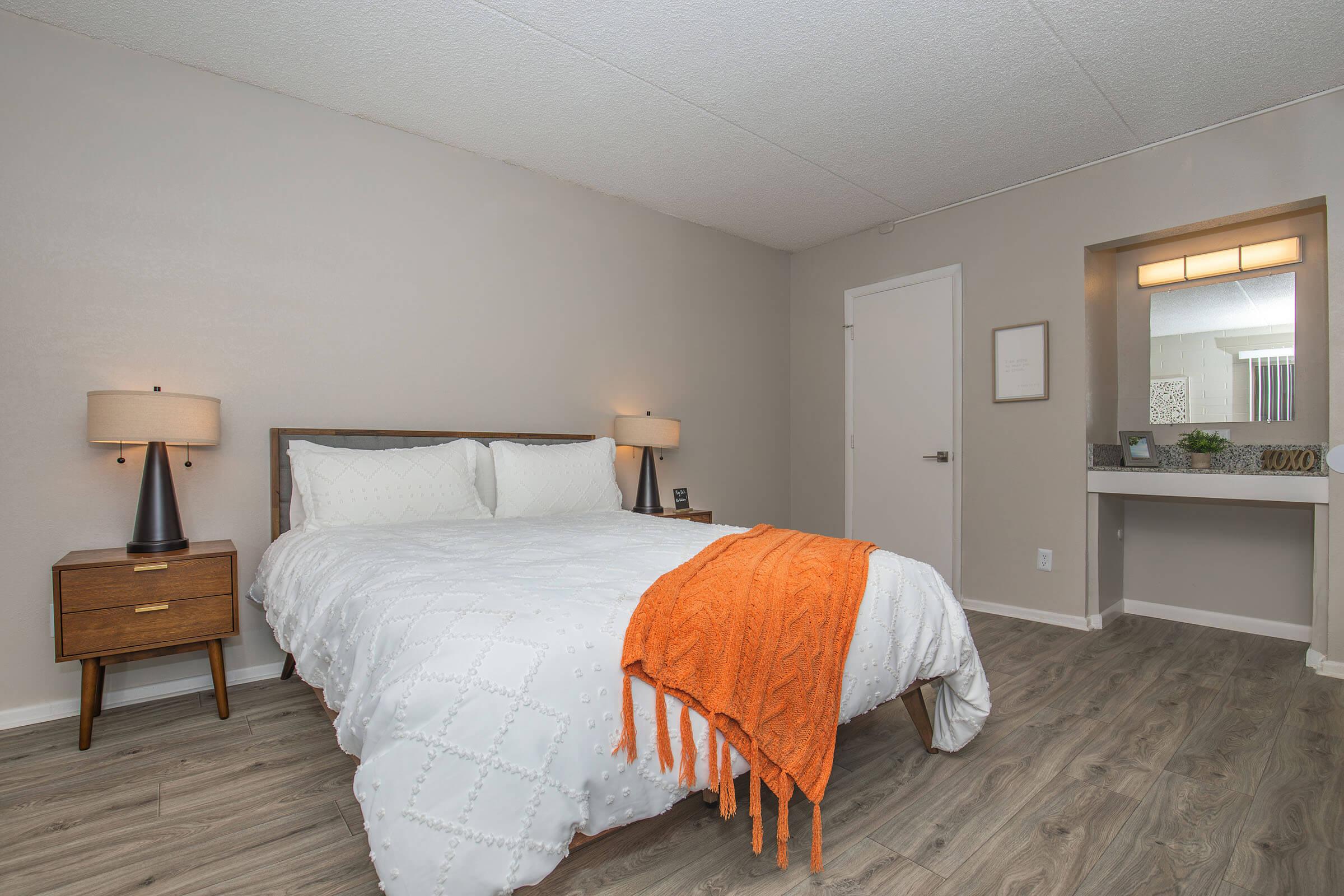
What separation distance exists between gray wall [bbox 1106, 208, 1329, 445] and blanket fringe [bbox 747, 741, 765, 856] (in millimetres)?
3475

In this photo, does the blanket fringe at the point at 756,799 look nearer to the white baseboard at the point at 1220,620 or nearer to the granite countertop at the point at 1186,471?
the granite countertop at the point at 1186,471

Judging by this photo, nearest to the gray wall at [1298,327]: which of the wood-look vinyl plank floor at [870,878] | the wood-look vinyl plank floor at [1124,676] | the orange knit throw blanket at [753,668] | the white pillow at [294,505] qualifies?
the wood-look vinyl plank floor at [1124,676]

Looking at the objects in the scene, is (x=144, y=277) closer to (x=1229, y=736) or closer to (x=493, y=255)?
(x=493, y=255)

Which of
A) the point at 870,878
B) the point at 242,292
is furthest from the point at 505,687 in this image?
the point at 242,292

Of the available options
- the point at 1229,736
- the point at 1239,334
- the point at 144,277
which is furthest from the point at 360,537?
the point at 1239,334

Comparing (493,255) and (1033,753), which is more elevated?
(493,255)

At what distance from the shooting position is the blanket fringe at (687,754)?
55.3 inches

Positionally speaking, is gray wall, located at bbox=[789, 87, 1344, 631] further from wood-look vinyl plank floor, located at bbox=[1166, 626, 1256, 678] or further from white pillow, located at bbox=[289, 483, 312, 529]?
white pillow, located at bbox=[289, 483, 312, 529]

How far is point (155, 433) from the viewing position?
7.57 feet

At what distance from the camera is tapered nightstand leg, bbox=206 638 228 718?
2.40m

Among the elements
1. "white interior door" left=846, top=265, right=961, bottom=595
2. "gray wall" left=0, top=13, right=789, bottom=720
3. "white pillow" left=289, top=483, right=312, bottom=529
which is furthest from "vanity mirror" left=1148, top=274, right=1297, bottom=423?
"white pillow" left=289, top=483, right=312, bottom=529

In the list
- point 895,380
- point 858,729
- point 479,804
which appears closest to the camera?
point 479,804

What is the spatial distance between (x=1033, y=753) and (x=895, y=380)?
2.86 m

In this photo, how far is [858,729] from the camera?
2307 millimetres
